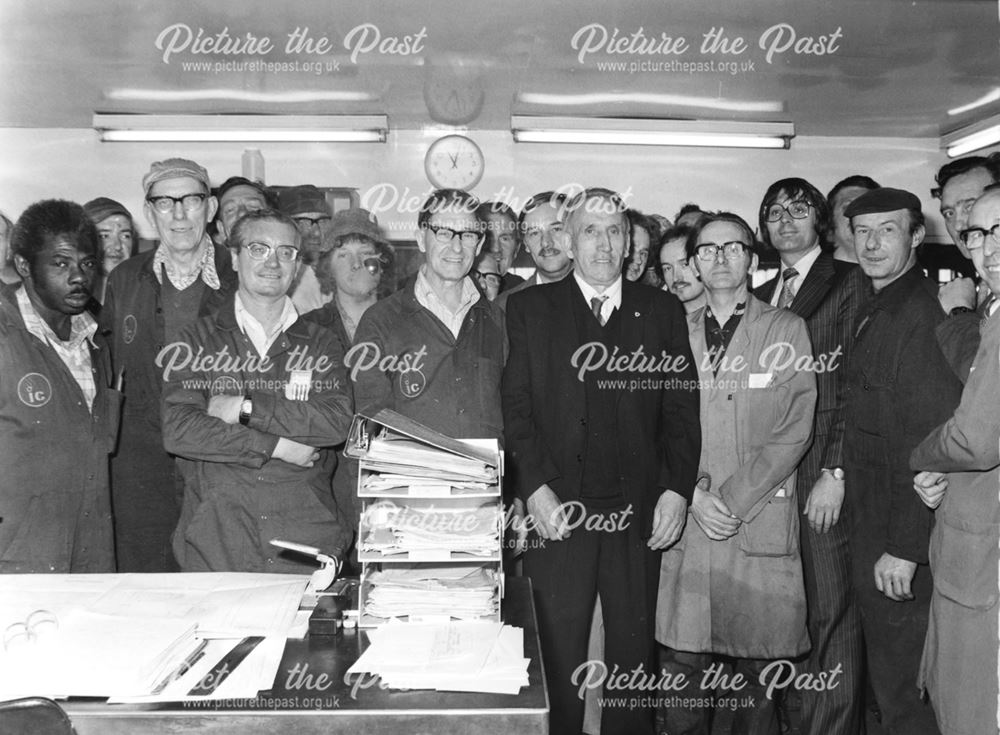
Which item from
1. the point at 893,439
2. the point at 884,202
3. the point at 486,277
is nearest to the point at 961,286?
the point at 884,202

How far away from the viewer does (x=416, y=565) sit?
1887mm

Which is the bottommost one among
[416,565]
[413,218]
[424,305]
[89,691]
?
[89,691]

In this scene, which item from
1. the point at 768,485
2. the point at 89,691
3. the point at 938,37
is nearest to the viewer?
the point at 89,691

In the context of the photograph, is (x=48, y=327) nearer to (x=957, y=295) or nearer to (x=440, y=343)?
(x=440, y=343)

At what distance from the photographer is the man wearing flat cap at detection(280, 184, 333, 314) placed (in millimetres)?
3996

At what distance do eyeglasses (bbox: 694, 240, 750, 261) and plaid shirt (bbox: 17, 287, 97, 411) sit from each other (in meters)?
2.11

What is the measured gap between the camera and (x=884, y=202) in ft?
9.73

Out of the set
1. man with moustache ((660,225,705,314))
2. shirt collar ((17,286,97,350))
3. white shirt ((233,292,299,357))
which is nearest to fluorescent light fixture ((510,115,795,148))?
man with moustache ((660,225,705,314))

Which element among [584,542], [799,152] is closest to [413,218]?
[799,152]

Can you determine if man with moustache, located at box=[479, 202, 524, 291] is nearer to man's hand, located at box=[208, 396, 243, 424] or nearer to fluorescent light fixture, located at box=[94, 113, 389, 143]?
man's hand, located at box=[208, 396, 243, 424]

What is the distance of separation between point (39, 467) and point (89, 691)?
50.5 inches

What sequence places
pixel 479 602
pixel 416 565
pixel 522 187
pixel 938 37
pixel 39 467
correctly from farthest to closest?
pixel 522 187, pixel 938 37, pixel 39 467, pixel 416 565, pixel 479 602

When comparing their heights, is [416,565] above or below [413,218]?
below

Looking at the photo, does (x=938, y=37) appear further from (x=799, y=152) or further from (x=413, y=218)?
(x=413, y=218)
